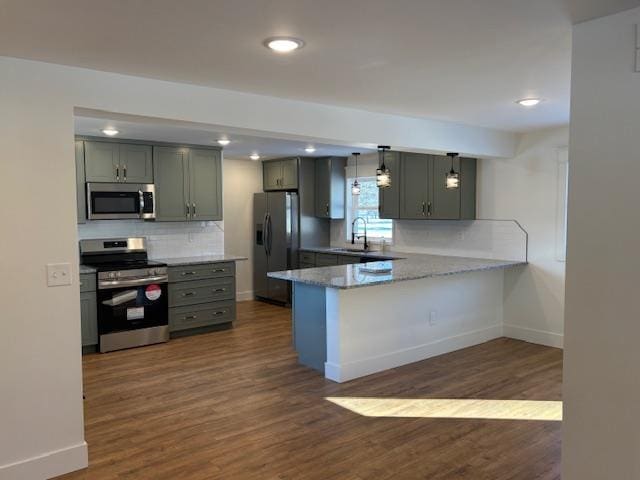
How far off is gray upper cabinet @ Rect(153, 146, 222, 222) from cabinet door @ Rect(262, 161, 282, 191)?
157 centimetres

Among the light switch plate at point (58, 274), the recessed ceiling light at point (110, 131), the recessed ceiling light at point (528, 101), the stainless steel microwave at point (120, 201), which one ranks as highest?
the recessed ceiling light at point (110, 131)

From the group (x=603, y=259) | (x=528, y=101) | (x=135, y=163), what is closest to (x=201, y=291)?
(x=135, y=163)

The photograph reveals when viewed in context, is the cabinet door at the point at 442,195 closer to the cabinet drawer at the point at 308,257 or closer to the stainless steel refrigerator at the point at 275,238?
the cabinet drawer at the point at 308,257

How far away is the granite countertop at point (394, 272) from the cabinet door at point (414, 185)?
22.7 inches

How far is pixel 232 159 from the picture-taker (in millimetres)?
7883

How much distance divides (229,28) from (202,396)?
288 cm

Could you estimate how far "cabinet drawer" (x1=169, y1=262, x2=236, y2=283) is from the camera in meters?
5.78

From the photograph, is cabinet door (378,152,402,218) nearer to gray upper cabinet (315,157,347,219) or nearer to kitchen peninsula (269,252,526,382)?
kitchen peninsula (269,252,526,382)

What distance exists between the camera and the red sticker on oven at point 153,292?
5539mm

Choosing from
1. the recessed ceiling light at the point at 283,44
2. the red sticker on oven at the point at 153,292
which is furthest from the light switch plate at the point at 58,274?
the red sticker on oven at the point at 153,292

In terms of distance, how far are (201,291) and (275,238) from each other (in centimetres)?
193

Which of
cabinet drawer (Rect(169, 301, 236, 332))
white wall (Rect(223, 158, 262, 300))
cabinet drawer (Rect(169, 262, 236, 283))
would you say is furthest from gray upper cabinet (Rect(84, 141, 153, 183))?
white wall (Rect(223, 158, 262, 300))

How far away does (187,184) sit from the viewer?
6203mm

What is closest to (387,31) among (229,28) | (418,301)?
(229,28)
